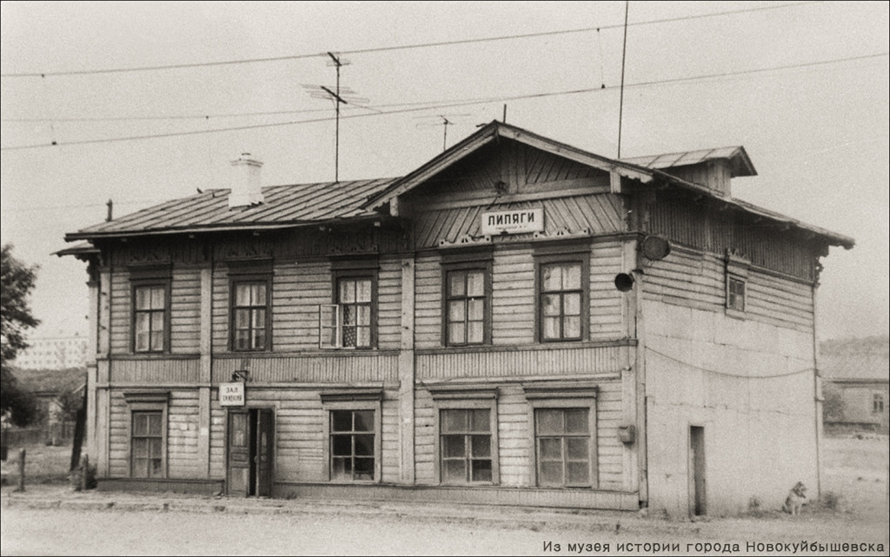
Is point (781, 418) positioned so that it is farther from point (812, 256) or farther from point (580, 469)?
point (580, 469)

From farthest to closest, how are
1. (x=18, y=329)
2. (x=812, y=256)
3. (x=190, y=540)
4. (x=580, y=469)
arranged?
(x=812, y=256) < (x=18, y=329) < (x=580, y=469) < (x=190, y=540)

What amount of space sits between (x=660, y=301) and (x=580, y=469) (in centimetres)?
350

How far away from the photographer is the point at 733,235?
22.9 metres

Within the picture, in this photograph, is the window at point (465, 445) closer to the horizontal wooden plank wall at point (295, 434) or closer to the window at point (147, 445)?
the horizontal wooden plank wall at point (295, 434)

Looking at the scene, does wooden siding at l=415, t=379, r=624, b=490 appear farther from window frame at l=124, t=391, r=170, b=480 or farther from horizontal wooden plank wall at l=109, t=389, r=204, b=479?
window frame at l=124, t=391, r=170, b=480

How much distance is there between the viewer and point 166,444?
2472 cm

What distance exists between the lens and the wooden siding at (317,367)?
22688 mm

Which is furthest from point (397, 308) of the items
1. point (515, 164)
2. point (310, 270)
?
point (515, 164)

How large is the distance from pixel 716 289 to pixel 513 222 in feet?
15.0

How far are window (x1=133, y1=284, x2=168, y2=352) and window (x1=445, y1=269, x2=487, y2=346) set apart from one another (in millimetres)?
7360

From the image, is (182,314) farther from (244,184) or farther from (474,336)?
(474,336)

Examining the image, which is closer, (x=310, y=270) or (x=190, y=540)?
(x=190, y=540)

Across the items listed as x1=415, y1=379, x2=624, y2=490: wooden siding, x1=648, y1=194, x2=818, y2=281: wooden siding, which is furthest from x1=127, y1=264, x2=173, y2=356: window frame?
x1=648, y1=194, x2=818, y2=281: wooden siding

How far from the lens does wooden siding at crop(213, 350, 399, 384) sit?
22688 mm
